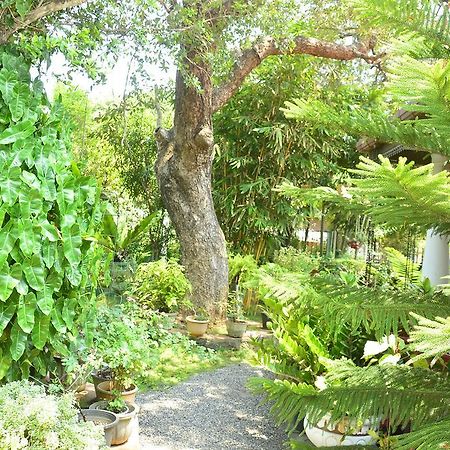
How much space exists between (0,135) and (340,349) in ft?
7.60

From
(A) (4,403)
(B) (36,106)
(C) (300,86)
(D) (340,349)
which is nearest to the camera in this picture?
(A) (4,403)

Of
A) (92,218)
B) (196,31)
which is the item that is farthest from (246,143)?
(92,218)

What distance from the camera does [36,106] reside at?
238cm

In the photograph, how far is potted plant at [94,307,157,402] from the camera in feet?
9.61

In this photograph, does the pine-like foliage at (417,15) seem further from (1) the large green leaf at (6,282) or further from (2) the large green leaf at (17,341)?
(2) the large green leaf at (17,341)

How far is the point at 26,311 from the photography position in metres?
2.23

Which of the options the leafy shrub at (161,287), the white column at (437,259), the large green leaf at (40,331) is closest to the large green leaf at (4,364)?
the large green leaf at (40,331)

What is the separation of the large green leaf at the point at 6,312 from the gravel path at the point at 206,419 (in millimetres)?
1502

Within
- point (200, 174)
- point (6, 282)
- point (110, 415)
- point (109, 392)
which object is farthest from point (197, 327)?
point (6, 282)

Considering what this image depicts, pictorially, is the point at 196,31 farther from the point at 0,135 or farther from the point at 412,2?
the point at 412,2

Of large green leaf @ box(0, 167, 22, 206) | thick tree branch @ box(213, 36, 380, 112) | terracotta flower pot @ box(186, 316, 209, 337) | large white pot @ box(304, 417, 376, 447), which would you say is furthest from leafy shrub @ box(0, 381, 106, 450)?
thick tree branch @ box(213, 36, 380, 112)

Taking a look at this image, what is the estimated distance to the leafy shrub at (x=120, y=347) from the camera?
2918mm

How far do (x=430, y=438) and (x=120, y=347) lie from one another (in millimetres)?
2316

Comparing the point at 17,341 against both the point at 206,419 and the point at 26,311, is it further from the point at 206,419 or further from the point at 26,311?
the point at 206,419
